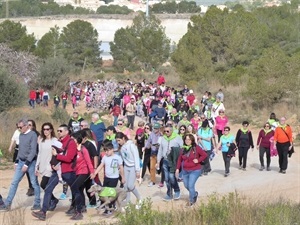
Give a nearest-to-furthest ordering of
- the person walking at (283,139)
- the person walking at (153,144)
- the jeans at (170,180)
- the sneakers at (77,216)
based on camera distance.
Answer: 1. the sneakers at (77,216)
2. the jeans at (170,180)
3. the person walking at (153,144)
4. the person walking at (283,139)

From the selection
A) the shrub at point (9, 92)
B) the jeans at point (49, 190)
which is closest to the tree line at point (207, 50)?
the shrub at point (9, 92)

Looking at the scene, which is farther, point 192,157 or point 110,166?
point 192,157

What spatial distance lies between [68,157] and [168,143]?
10.8 feet

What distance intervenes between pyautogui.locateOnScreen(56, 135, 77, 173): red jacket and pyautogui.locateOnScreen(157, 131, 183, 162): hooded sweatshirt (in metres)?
3.05

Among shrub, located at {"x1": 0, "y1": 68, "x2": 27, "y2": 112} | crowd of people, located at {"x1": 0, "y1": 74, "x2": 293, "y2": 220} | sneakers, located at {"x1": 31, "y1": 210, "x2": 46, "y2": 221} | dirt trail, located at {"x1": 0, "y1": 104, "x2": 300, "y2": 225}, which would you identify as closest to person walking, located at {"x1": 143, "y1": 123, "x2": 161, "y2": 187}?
crowd of people, located at {"x1": 0, "y1": 74, "x2": 293, "y2": 220}

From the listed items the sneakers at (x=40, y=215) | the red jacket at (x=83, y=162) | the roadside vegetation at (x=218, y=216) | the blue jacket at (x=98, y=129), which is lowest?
the sneakers at (x=40, y=215)

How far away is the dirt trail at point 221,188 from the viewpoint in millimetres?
12812

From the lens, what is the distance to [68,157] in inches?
465

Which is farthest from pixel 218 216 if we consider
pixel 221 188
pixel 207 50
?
pixel 207 50

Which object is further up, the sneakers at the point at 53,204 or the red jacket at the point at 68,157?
the red jacket at the point at 68,157

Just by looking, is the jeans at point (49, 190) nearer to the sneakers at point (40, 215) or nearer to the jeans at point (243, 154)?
the sneakers at point (40, 215)

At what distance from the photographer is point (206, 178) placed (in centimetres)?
1772

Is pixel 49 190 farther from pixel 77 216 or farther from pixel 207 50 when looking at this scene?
pixel 207 50

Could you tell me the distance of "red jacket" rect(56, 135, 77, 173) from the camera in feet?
38.7
